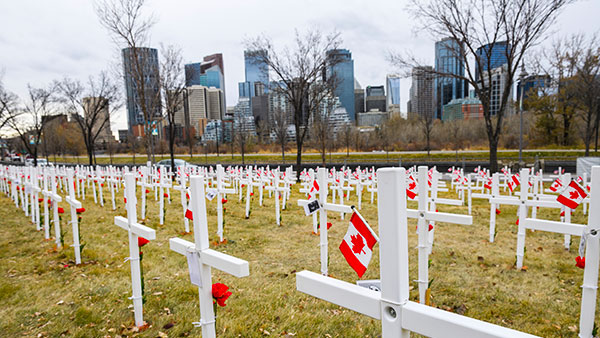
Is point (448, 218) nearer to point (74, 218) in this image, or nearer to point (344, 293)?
point (344, 293)

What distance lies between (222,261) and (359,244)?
2.75ft

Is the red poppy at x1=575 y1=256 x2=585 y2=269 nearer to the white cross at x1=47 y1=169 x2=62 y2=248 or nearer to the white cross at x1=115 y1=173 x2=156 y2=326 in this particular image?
the white cross at x1=115 y1=173 x2=156 y2=326

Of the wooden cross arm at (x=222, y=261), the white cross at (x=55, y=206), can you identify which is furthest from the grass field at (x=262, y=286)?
the wooden cross arm at (x=222, y=261)

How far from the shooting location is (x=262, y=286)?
458cm

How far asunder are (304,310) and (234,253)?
110 inches

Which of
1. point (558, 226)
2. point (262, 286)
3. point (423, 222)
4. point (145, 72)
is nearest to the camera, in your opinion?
point (558, 226)

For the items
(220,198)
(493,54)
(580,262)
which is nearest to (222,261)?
(580,262)

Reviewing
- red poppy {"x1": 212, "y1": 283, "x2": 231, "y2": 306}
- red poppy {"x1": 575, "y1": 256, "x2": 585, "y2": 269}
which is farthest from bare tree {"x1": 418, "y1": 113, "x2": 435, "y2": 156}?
red poppy {"x1": 212, "y1": 283, "x2": 231, "y2": 306}

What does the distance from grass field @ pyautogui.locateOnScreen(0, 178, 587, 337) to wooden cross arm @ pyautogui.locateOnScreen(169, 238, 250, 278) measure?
58.7 inches

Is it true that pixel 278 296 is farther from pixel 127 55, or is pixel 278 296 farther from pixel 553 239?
pixel 127 55

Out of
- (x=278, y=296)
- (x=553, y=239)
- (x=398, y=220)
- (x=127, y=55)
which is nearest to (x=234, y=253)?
(x=278, y=296)

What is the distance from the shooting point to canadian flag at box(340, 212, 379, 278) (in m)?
1.88

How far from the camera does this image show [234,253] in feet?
20.8

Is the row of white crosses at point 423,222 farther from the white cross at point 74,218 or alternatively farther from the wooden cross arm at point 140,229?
the white cross at point 74,218
